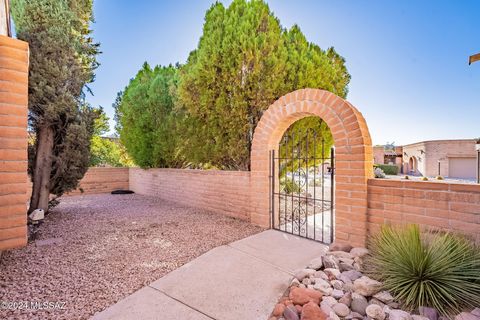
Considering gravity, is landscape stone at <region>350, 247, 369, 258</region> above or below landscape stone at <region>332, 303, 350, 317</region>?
above

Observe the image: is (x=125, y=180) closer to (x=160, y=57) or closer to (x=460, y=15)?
(x=160, y=57)

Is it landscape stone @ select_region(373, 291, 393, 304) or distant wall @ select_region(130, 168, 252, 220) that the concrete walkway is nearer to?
landscape stone @ select_region(373, 291, 393, 304)

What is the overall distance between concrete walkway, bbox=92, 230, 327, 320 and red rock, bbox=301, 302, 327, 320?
336mm

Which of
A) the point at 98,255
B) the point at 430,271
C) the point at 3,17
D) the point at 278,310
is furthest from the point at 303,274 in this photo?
the point at 3,17

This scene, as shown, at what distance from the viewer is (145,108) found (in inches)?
332

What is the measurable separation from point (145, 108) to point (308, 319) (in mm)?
8405

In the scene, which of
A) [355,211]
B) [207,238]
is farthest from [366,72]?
[207,238]

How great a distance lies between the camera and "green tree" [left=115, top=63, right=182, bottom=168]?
26.4 feet

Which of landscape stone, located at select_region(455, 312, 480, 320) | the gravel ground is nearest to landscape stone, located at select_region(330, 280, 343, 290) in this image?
landscape stone, located at select_region(455, 312, 480, 320)

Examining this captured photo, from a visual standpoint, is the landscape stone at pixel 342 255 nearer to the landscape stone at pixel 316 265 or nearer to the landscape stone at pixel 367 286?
the landscape stone at pixel 316 265

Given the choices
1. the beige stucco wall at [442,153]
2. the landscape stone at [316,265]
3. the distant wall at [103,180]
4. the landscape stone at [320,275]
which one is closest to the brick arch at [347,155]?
the landscape stone at [316,265]

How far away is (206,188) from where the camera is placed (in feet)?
20.6

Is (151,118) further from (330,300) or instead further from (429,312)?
(429,312)

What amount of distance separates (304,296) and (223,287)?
848 millimetres
